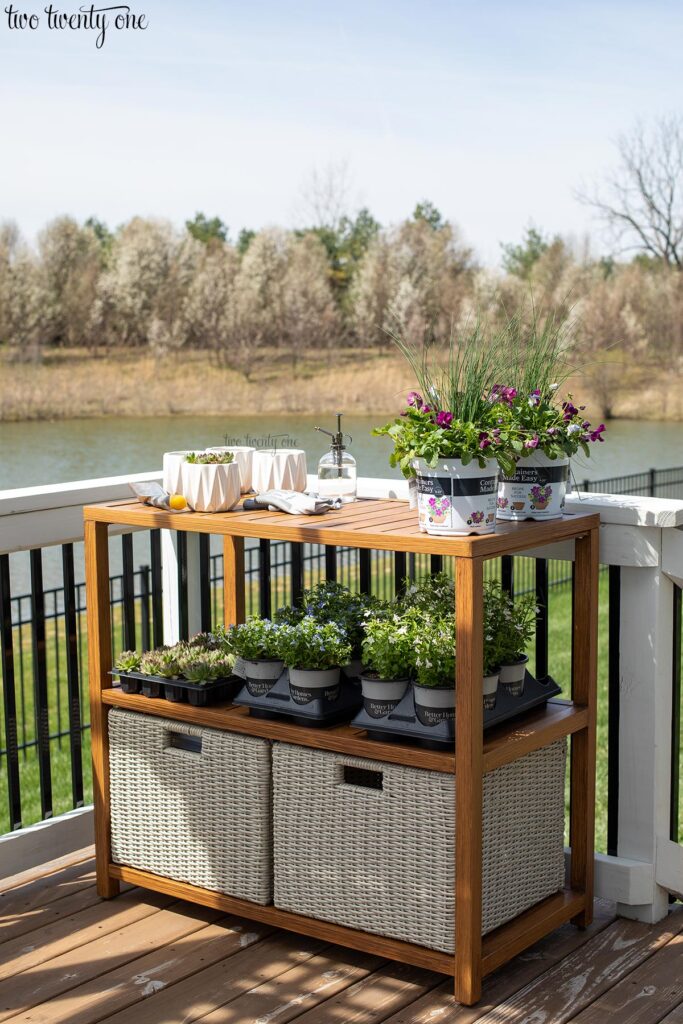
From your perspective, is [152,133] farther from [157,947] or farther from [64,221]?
[157,947]

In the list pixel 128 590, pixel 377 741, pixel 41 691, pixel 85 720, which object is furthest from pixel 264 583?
pixel 85 720

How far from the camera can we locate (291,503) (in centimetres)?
218

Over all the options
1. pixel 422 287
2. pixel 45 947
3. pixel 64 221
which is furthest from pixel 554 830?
pixel 64 221

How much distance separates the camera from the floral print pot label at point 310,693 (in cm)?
211

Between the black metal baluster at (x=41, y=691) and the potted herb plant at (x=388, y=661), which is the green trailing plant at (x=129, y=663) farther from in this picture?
the potted herb plant at (x=388, y=661)

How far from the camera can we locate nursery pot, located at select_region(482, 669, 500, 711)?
2.03 m

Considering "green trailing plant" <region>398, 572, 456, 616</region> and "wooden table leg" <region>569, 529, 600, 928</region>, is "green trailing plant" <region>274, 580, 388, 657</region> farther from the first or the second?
"wooden table leg" <region>569, 529, 600, 928</region>

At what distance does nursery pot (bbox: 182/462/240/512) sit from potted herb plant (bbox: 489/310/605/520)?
0.55m

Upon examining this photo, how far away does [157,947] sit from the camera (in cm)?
219

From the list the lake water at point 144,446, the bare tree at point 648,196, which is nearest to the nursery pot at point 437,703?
Result: the lake water at point 144,446

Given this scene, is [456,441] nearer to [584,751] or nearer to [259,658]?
[259,658]

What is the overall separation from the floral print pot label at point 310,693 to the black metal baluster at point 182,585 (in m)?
0.77

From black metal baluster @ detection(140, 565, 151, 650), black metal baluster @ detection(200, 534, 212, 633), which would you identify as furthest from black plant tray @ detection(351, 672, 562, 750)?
black metal baluster @ detection(140, 565, 151, 650)

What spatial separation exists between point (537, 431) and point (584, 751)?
2.23ft
